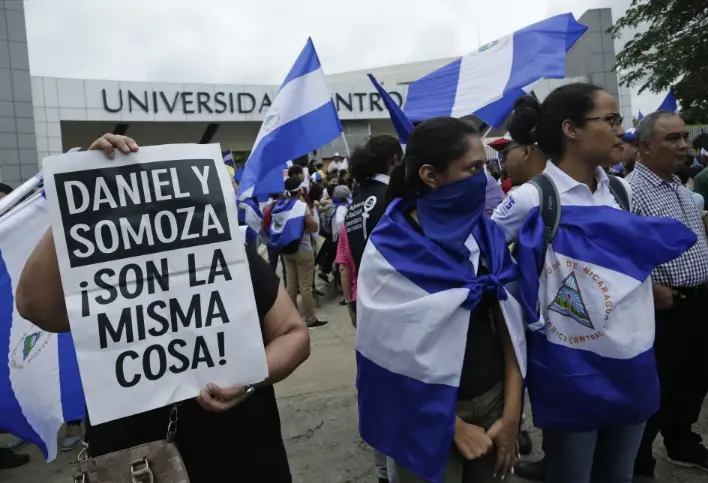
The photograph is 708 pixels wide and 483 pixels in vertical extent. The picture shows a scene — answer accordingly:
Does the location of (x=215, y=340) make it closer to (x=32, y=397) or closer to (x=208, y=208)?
(x=208, y=208)

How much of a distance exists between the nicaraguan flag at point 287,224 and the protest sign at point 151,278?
5455 millimetres

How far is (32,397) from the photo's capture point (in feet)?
9.00

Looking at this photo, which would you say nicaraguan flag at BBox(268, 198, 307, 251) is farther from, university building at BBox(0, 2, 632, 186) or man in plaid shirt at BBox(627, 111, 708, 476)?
university building at BBox(0, 2, 632, 186)

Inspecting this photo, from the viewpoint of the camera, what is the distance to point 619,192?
8.05ft

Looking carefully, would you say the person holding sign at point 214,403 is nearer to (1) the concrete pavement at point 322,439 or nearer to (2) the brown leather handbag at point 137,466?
(2) the brown leather handbag at point 137,466

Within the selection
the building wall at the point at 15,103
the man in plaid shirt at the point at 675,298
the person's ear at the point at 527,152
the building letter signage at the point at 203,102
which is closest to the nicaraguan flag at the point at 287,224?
the person's ear at the point at 527,152

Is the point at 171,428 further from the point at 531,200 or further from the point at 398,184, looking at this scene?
the point at 531,200

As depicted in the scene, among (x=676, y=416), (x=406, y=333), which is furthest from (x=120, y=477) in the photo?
(x=676, y=416)

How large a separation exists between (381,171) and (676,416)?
217 centimetres

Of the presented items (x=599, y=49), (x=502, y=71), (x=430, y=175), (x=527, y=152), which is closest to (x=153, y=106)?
(x=599, y=49)

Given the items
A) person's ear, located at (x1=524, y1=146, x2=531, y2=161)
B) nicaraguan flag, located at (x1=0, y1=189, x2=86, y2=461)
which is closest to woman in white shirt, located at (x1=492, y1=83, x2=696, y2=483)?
person's ear, located at (x1=524, y1=146, x2=531, y2=161)

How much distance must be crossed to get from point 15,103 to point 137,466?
2183 cm

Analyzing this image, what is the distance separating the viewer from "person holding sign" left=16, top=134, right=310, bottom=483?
5.39 feet

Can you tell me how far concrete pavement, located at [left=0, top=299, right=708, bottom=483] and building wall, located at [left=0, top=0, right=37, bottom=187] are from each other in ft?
57.6
